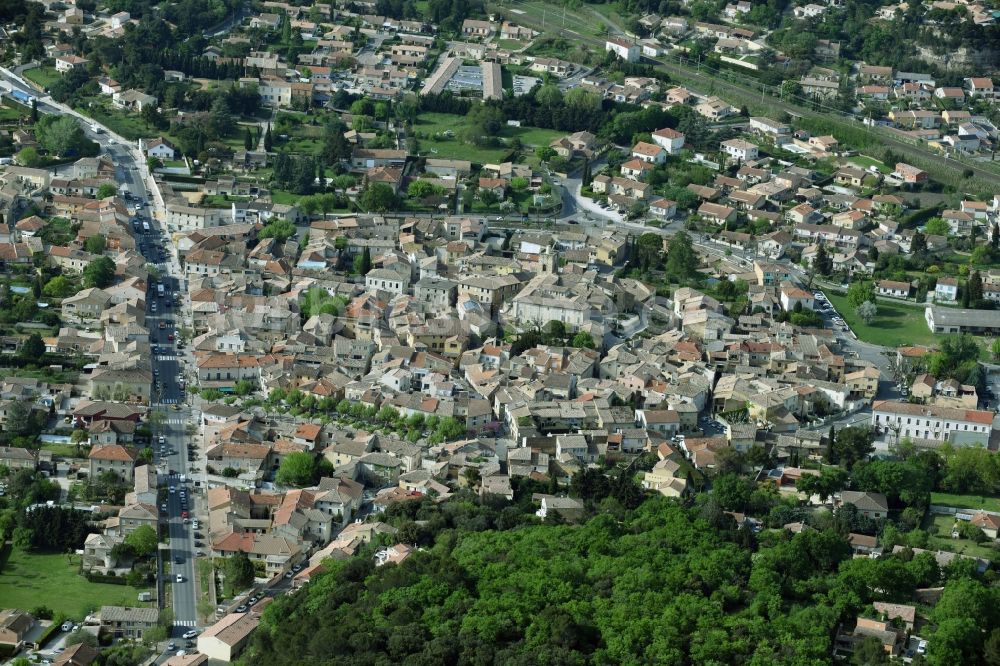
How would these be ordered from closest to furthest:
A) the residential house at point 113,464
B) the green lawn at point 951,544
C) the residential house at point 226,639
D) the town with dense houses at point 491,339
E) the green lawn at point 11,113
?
the residential house at point 226,639, the town with dense houses at point 491,339, the green lawn at point 951,544, the residential house at point 113,464, the green lawn at point 11,113

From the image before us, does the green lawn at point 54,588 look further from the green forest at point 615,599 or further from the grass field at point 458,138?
the grass field at point 458,138

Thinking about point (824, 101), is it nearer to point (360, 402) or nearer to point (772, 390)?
point (772, 390)

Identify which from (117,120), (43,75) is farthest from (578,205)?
(43,75)

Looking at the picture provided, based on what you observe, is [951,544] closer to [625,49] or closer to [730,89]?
[730,89]

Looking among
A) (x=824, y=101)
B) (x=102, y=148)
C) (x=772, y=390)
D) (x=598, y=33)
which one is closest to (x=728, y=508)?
(x=772, y=390)

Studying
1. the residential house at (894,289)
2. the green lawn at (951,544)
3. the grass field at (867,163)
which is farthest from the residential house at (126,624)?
the grass field at (867,163)

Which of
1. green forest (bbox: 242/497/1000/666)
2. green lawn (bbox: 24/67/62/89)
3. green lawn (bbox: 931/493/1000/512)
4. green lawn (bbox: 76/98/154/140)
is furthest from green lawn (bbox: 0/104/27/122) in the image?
green lawn (bbox: 931/493/1000/512)
